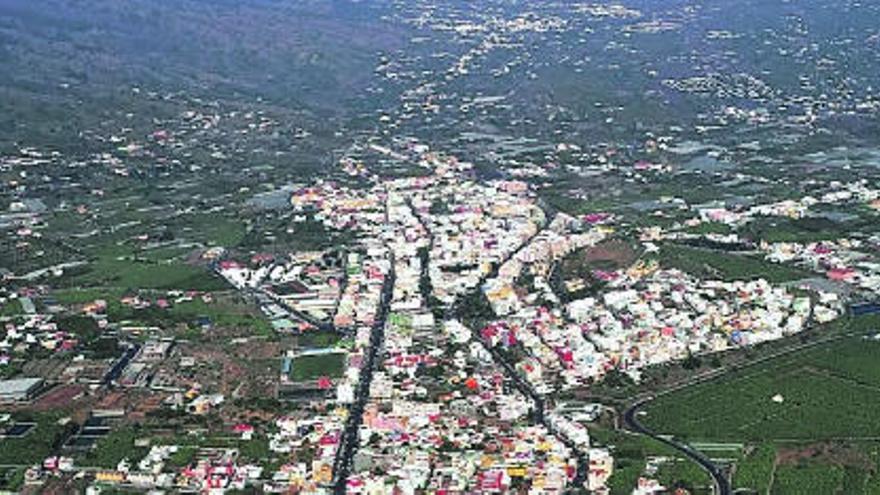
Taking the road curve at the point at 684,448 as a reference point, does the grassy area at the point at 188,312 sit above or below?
below

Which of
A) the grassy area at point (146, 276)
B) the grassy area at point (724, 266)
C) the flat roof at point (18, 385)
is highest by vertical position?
the grassy area at point (724, 266)

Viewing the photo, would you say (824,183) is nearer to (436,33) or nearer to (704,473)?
(704,473)

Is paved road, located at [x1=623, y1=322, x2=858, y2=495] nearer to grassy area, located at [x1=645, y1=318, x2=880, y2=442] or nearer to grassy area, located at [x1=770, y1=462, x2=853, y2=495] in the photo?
grassy area, located at [x1=645, y1=318, x2=880, y2=442]

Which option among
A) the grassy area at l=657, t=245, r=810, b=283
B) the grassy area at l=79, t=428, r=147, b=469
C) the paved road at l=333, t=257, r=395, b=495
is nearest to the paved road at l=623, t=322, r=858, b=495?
the grassy area at l=657, t=245, r=810, b=283

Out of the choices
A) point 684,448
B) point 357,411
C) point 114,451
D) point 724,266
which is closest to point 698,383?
point 684,448

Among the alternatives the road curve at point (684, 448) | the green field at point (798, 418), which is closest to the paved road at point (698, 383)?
the road curve at point (684, 448)

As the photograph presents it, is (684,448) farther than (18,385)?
No

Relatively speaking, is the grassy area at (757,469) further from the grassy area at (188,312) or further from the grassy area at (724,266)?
the grassy area at (188,312)

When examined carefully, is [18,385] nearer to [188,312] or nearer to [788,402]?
[188,312]
